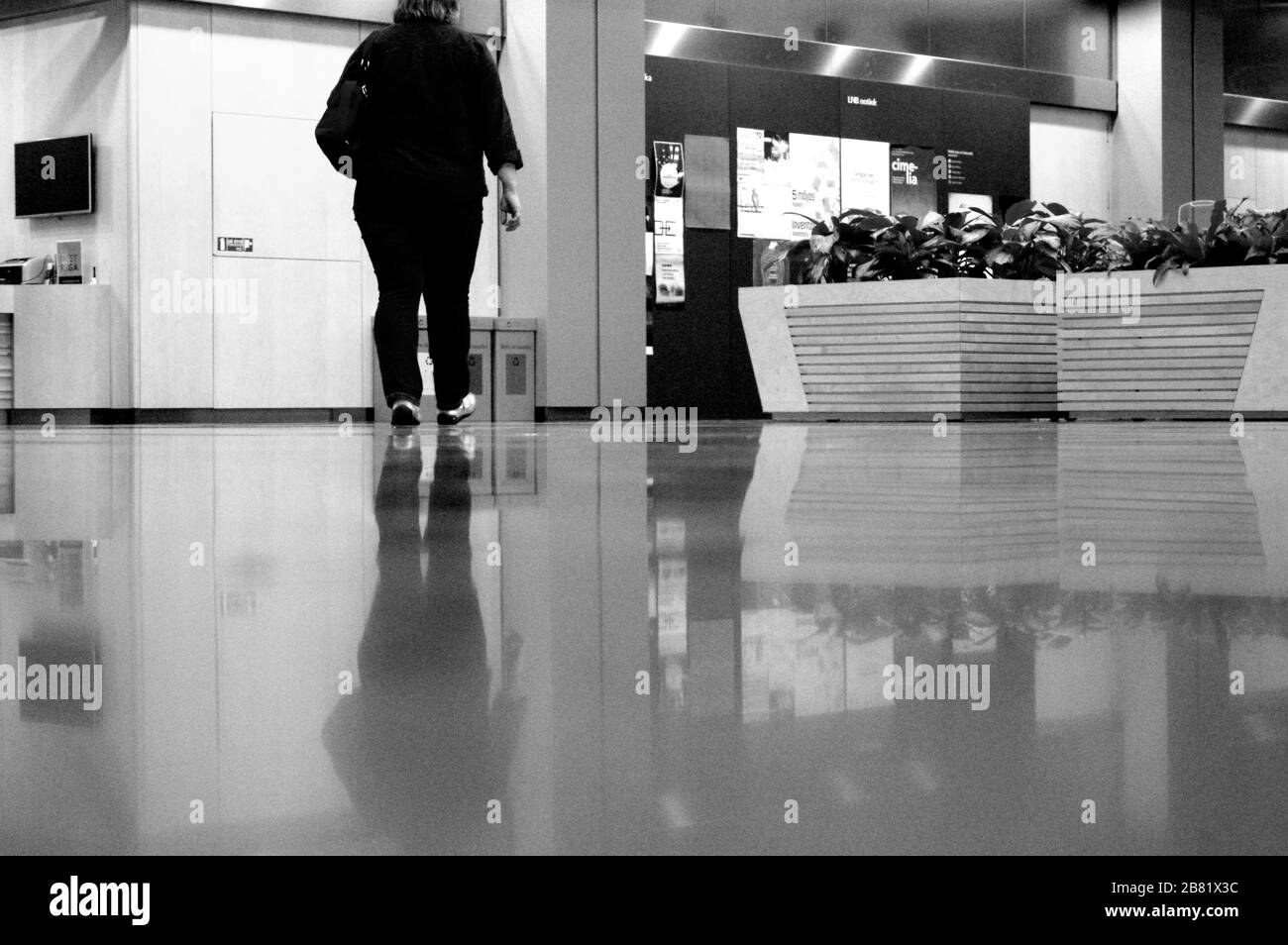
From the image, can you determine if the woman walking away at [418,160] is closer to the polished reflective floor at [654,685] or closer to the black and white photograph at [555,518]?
the black and white photograph at [555,518]

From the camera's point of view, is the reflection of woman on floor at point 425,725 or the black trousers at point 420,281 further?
the black trousers at point 420,281

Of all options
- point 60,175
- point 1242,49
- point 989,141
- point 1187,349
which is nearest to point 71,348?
point 60,175

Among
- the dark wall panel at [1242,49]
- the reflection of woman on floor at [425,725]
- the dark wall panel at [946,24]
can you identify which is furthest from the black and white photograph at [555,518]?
the dark wall panel at [1242,49]

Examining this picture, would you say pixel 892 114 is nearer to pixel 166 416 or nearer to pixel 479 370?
pixel 479 370

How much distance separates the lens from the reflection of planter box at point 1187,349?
7.85 m

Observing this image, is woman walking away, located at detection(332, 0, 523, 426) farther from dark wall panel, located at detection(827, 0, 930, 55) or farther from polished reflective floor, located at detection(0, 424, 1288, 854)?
dark wall panel, located at detection(827, 0, 930, 55)

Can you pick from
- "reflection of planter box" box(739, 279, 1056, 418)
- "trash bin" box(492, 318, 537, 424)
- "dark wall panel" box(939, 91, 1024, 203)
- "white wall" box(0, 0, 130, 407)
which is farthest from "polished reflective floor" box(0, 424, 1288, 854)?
"dark wall panel" box(939, 91, 1024, 203)

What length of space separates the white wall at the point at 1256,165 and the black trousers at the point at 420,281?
1352cm

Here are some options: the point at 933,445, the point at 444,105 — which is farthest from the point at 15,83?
the point at 933,445

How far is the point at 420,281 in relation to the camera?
21.5 ft

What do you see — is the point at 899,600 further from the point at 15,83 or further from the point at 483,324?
the point at 15,83

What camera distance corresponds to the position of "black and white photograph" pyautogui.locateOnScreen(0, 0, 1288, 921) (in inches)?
19.8

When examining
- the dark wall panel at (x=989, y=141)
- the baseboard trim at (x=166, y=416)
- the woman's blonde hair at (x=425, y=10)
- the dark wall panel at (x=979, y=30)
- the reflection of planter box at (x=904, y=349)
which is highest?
the dark wall panel at (x=979, y=30)

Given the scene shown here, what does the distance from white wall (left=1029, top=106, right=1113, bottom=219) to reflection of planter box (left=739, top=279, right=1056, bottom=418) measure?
6.84 m
